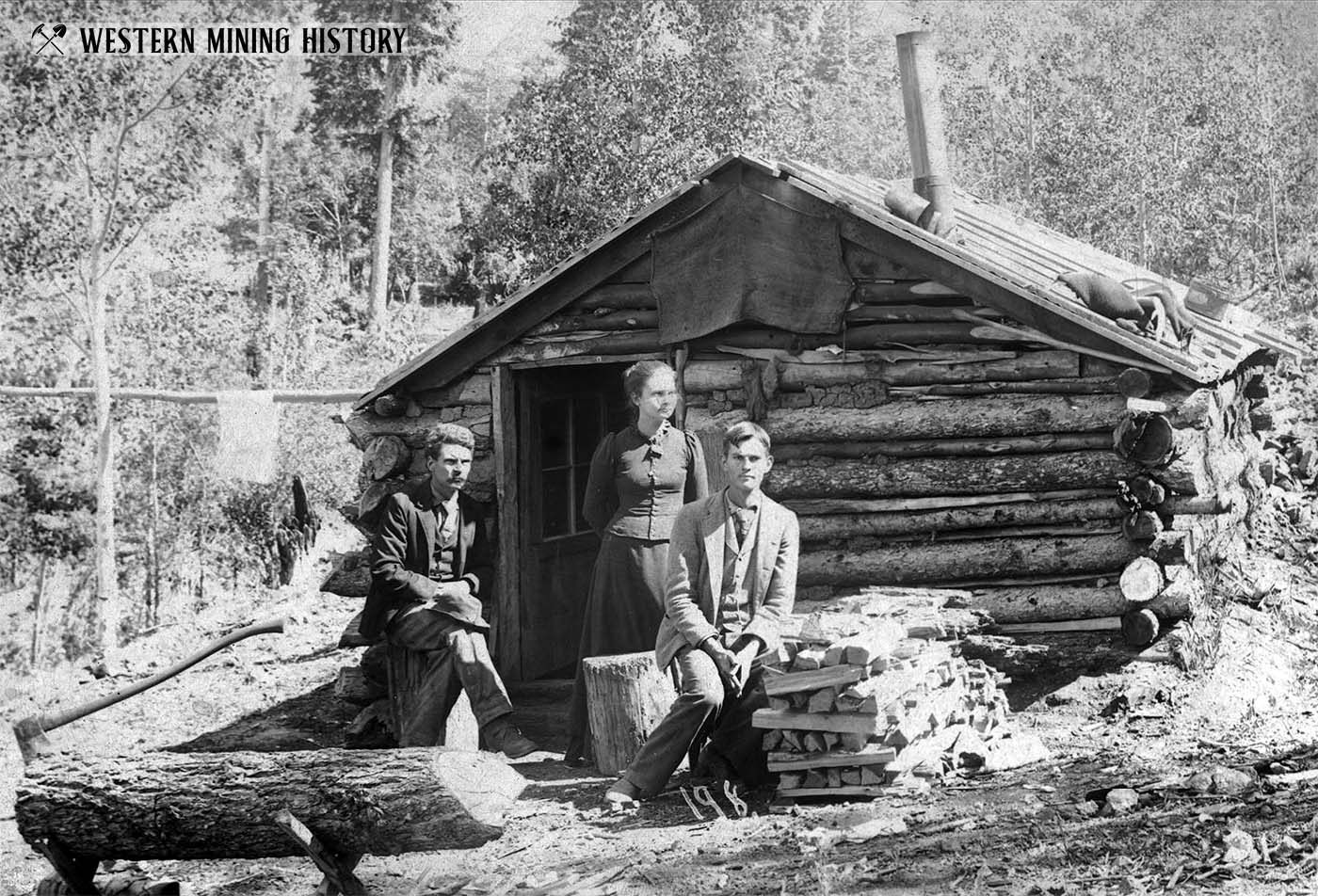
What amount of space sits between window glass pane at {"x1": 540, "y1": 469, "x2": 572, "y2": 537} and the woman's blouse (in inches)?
75.6

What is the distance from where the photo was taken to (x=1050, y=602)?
8648 millimetres

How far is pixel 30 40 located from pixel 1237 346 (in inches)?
652

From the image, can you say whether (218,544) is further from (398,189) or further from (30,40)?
(398,189)

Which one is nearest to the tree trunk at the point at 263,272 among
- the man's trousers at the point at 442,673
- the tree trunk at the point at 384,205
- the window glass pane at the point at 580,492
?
the tree trunk at the point at 384,205

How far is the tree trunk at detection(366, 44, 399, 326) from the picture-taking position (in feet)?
95.5

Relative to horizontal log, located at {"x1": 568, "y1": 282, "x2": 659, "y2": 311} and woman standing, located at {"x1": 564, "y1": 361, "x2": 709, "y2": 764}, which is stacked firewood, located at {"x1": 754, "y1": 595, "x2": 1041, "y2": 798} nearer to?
woman standing, located at {"x1": 564, "y1": 361, "x2": 709, "y2": 764}

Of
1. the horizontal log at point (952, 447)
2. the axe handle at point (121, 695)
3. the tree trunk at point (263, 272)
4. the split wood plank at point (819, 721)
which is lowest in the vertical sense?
the split wood plank at point (819, 721)

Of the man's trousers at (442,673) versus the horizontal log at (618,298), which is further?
the horizontal log at (618,298)

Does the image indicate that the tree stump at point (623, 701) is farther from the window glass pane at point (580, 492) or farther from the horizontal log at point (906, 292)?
the window glass pane at point (580, 492)

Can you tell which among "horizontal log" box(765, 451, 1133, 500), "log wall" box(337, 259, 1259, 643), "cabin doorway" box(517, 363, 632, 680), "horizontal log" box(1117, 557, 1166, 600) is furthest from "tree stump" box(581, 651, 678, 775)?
"horizontal log" box(1117, 557, 1166, 600)

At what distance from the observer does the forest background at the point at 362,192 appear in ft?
67.9

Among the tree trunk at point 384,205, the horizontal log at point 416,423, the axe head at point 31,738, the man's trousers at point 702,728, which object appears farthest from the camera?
the tree trunk at point 384,205

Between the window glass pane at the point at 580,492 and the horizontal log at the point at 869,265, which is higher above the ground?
the horizontal log at the point at 869,265

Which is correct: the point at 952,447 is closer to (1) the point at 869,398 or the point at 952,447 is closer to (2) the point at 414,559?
(1) the point at 869,398
